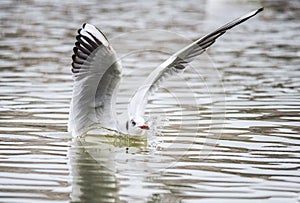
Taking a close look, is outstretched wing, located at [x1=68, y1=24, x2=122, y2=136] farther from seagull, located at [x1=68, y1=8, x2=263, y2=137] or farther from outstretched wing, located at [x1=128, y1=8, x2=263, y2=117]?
outstretched wing, located at [x1=128, y1=8, x2=263, y2=117]

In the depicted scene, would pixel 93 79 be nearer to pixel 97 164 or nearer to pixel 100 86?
pixel 100 86

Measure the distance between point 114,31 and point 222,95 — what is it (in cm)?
913

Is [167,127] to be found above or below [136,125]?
below

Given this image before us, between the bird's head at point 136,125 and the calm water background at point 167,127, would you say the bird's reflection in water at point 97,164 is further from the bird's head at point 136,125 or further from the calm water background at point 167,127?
the bird's head at point 136,125

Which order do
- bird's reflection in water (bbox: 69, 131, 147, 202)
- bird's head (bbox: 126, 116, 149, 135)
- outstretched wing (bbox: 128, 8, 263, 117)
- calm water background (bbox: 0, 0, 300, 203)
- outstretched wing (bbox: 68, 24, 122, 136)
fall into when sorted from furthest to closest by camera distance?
1. outstretched wing (bbox: 128, 8, 263, 117)
2. bird's head (bbox: 126, 116, 149, 135)
3. outstretched wing (bbox: 68, 24, 122, 136)
4. calm water background (bbox: 0, 0, 300, 203)
5. bird's reflection in water (bbox: 69, 131, 147, 202)

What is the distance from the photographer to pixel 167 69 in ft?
32.0

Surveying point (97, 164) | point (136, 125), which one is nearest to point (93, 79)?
point (136, 125)

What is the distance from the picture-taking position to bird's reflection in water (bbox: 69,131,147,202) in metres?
7.46

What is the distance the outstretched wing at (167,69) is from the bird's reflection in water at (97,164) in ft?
1.29

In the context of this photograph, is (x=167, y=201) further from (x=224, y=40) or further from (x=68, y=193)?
(x=224, y=40)

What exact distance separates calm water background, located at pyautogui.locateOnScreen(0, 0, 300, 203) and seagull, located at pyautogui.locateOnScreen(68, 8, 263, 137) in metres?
0.26

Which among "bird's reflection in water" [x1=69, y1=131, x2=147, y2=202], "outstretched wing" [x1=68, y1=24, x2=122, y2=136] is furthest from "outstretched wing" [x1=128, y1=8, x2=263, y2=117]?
"bird's reflection in water" [x1=69, y1=131, x2=147, y2=202]

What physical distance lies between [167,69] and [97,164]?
1.56 metres

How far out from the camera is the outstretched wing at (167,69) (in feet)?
31.2
